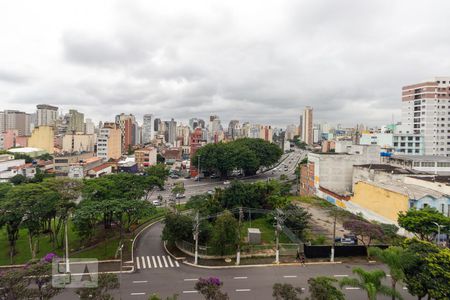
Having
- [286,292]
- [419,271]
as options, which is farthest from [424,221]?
[286,292]

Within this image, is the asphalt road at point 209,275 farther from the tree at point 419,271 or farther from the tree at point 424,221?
the tree at point 419,271

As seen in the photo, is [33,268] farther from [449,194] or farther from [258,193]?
[449,194]

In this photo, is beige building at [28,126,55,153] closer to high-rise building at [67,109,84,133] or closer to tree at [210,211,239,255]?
high-rise building at [67,109,84,133]

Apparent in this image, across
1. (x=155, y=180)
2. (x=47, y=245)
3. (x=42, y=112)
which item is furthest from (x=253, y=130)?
(x=47, y=245)

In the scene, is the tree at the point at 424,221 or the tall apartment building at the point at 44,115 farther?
the tall apartment building at the point at 44,115

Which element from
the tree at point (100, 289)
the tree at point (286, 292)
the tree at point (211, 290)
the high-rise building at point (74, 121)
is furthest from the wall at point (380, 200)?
the high-rise building at point (74, 121)
